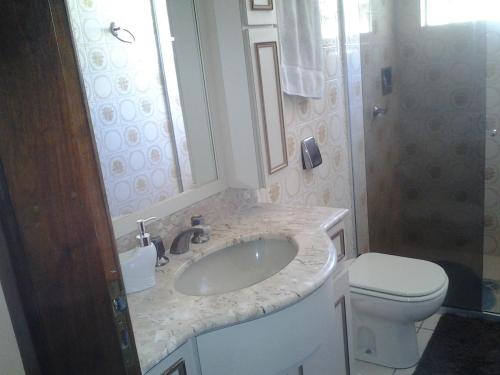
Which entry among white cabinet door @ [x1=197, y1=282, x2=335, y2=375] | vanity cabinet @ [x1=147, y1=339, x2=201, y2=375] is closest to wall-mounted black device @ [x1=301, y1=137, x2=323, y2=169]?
white cabinet door @ [x1=197, y1=282, x2=335, y2=375]

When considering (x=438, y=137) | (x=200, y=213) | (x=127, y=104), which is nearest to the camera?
(x=127, y=104)

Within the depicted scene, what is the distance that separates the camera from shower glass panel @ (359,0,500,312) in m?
2.31

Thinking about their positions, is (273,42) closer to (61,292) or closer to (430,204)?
(61,292)

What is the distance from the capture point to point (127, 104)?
1.26 metres

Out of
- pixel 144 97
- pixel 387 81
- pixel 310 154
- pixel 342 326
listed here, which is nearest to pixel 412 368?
pixel 342 326

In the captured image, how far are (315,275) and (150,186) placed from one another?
567 millimetres

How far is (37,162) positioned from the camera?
464 mm

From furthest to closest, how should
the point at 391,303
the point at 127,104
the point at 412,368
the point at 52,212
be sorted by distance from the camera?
the point at 412,368
the point at 391,303
the point at 127,104
the point at 52,212

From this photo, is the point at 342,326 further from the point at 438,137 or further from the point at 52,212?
the point at 438,137

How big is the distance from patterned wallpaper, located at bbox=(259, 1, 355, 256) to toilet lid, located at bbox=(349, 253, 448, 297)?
0.28m

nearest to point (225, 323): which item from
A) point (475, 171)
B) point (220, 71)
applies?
point (220, 71)

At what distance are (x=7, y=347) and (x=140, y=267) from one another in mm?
608

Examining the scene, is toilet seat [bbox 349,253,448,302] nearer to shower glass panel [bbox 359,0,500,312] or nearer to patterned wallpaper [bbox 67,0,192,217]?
shower glass panel [bbox 359,0,500,312]

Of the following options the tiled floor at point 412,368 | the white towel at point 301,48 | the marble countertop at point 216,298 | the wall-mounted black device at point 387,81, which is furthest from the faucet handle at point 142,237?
the wall-mounted black device at point 387,81
